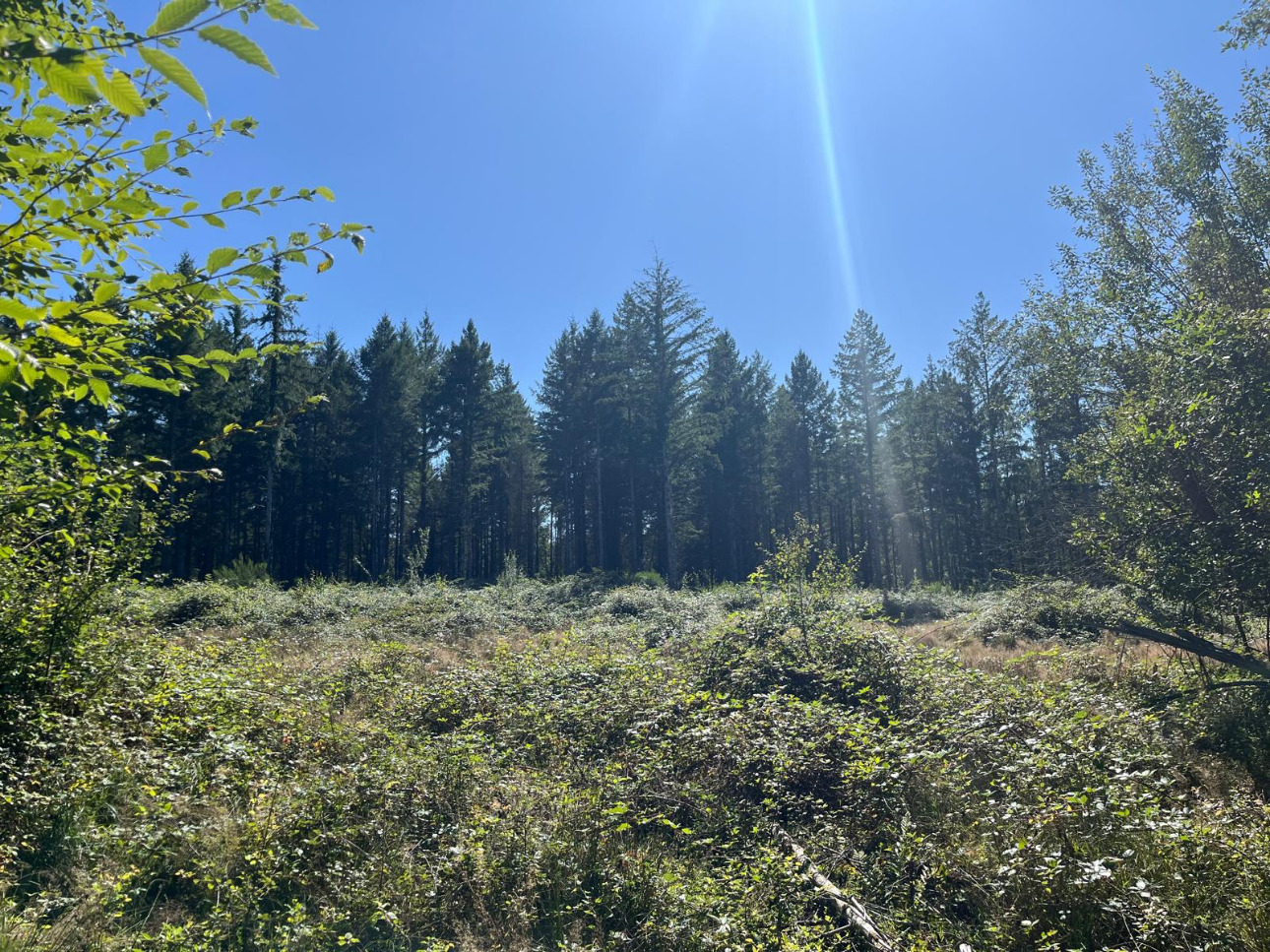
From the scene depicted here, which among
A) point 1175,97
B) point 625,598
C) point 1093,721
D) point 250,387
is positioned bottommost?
point 1093,721

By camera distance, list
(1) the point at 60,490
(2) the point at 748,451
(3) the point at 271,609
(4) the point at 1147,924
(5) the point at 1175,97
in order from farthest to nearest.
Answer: (2) the point at 748,451 < (3) the point at 271,609 < (5) the point at 1175,97 < (4) the point at 1147,924 < (1) the point at 60,490

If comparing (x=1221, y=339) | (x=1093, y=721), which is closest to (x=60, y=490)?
(x=1093, y=721)

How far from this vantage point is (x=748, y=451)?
42.2 metres

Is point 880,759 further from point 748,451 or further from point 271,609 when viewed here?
point 748,451

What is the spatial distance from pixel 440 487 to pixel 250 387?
40.4 feet

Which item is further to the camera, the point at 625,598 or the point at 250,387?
the point at 250,387

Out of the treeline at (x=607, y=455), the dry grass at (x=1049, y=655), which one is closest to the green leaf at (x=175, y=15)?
the dry grass at (x=1049, y=655)

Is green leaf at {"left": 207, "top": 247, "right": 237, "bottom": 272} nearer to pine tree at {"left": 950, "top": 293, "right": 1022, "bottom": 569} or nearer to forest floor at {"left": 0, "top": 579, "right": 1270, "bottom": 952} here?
forest floor at {"left": 0, "top": 579, "right": 1270, "bottom": 952}

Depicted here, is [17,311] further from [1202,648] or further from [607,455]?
[607,455]

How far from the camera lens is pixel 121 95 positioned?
1495 millimetres

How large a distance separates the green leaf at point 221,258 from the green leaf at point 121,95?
64 centimetres

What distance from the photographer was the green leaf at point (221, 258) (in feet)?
6.94

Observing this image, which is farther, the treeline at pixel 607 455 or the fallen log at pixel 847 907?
the treeline at pixel 607 455

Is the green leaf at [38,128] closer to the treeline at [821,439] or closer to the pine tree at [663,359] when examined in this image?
the treeline at [821,439]
